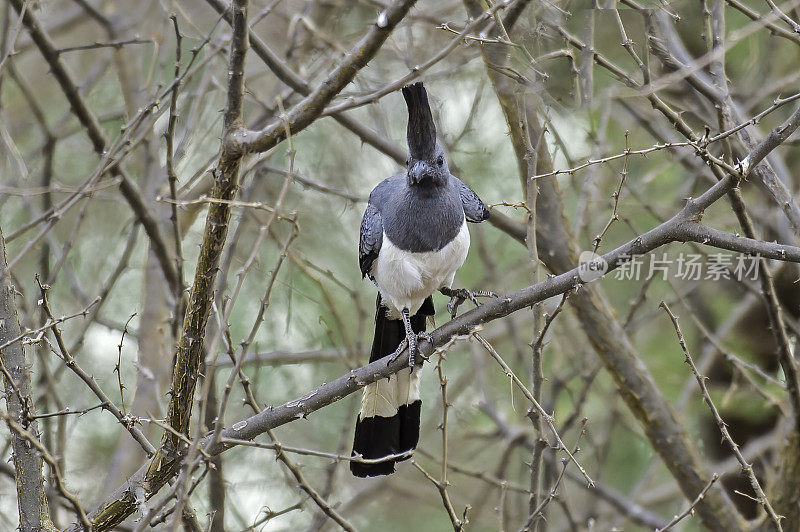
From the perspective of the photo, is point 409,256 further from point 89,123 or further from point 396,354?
point 89,123

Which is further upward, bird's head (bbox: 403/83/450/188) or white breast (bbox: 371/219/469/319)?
bird's head (bbox: 403/83/450/188)

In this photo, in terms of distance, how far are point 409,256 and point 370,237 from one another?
27 centimetres

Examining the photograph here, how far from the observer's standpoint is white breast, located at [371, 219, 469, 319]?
11.8ft

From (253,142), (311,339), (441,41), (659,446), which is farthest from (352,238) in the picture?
(253,142)

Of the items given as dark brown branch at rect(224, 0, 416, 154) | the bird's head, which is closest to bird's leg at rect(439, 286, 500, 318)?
the bird's head

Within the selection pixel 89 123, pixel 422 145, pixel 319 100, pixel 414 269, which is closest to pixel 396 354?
pixel 414 269

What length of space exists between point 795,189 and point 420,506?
3.72 metres

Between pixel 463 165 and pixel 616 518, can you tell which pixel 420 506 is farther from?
pixel 463 165

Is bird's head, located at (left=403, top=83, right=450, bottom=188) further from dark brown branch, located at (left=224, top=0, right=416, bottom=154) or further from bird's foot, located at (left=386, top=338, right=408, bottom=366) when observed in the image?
dark brown branch, located at (left=224, top=0, right=416, bottom=154)

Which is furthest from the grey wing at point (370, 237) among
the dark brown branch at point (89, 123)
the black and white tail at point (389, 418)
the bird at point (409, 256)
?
the dark brown branch at point (89, 123)

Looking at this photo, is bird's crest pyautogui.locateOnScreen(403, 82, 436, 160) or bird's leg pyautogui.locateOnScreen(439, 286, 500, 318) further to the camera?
→ bird's leg pyautogui.locateOnScreen(439, 286, 500, 318)

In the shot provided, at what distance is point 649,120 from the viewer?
4.49 meters

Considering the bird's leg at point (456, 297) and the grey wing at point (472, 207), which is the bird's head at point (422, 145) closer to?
the grey wing at point (472, 207)

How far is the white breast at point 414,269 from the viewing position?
141 inches
